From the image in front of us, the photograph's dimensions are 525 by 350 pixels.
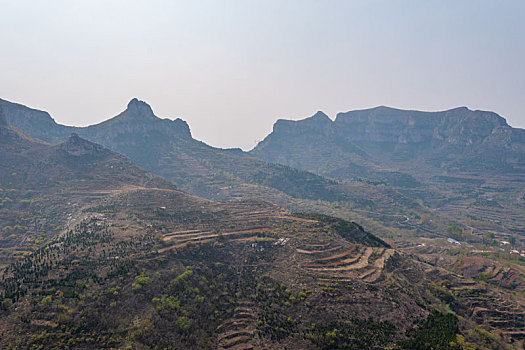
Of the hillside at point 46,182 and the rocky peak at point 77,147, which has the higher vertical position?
the rocky peak at point 77,147

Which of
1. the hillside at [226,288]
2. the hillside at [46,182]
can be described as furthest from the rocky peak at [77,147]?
the hillside at [226,288]

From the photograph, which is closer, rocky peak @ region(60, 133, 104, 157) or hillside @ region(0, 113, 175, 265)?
Result: hillside @ region(0, 113, 175, 265)

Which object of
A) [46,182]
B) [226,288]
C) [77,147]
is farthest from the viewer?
[77,147]

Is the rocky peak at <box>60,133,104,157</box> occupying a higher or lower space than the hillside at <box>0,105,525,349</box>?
higher

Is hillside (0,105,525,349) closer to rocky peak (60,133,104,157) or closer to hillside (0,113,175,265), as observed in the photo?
hillside (0,113,175,265)

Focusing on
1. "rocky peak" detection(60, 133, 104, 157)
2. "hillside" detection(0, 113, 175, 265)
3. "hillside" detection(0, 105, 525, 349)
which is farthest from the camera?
"rocky peak" detection(60, 133, 104, 157)

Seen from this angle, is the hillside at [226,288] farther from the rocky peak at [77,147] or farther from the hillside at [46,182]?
the rocky peak at [77,147]

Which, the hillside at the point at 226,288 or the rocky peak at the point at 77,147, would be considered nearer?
the hillside at the point at 226,288

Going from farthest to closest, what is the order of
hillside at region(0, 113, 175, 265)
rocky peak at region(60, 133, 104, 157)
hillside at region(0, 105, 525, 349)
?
rocky peak at region(60, 133, 104, 157) < hillside at region(0, 113, 175, 265) < hillside at region(0, 105, 525, 349)

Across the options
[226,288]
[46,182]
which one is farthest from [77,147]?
[226,288]

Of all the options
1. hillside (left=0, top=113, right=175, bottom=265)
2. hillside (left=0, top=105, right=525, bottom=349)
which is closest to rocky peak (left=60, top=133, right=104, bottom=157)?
hillside (left=0, top=113, right=175, bottom=265)

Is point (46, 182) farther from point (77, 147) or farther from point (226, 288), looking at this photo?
point (226, 288)

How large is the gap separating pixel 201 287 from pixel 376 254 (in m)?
54.9

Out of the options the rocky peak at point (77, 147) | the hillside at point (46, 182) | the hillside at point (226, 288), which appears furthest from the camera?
the rocky peak at point (77, 147)
